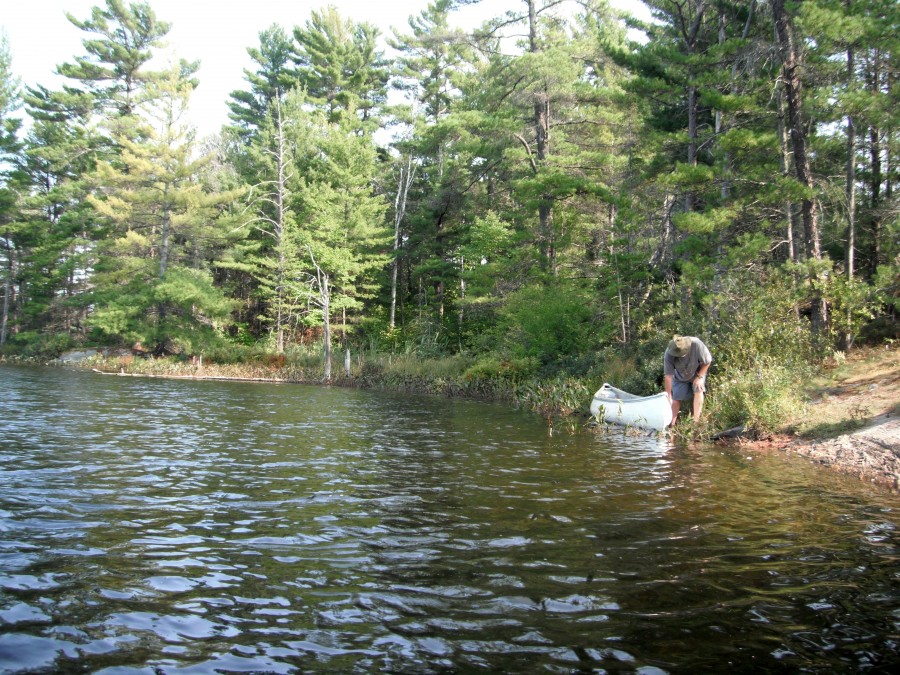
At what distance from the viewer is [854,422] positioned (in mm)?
10180

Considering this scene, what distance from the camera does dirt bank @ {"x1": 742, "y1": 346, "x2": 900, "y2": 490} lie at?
8.62 metres

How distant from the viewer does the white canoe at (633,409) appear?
38.4 ft

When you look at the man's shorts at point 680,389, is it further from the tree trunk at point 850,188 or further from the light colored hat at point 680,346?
the tree trunk at point 850,188

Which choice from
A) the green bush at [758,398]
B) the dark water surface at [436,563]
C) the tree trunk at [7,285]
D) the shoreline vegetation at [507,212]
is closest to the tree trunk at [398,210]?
the shoreline vegetation at [507,212]

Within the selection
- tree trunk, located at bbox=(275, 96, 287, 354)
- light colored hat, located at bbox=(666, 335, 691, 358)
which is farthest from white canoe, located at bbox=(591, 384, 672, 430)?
tree trunk, located at bbox=(275, 96, 287, 354)

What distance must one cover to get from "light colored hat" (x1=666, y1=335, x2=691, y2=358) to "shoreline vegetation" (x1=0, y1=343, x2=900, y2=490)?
4.35ft

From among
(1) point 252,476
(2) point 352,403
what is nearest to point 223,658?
(1) point 252,476

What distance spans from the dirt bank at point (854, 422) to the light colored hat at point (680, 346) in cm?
175

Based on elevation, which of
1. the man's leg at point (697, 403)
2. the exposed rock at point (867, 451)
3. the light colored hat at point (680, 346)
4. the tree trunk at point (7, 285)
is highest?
the tree trunk at point (7, 285)

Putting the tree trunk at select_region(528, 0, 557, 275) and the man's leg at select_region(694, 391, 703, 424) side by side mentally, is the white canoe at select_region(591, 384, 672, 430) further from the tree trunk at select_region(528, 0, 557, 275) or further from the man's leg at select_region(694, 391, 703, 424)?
the tree trunk at select_region(528, 0, 557, 275)

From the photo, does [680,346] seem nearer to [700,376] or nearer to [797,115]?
[700,376]

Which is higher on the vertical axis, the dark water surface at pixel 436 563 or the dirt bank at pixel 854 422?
the dirt bank at pixel 854 422

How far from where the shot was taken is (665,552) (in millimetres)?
5211

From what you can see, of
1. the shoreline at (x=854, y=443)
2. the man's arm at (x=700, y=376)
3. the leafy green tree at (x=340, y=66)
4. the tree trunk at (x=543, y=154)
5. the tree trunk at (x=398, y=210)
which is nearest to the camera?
A: the shoreline at (x=854, y=443)
